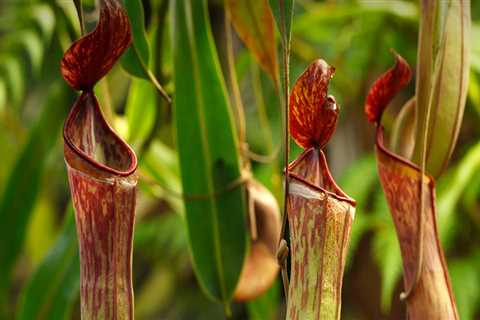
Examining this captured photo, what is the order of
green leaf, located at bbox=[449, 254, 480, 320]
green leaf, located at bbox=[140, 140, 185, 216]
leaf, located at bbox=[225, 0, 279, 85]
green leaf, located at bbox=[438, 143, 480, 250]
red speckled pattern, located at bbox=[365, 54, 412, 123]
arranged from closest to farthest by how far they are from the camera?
red speckled pattern, located at bbox=[365, 54, 412, 123]
leaf, located at bbox=[225, 0, 279, 85]
green leaf, located at bbox=[140, 140, 185, 216]
green leaf, located at bbox=[438, 143, 480, 250]
green leaf, located at bbox=[449, 254, 480, 320]

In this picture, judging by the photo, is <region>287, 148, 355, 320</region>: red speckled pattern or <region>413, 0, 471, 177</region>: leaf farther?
<region>413, 0, 471, 177</region>: leaf

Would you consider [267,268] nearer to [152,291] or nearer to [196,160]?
[196,160]

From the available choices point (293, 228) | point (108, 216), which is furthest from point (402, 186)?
point (108, 216)

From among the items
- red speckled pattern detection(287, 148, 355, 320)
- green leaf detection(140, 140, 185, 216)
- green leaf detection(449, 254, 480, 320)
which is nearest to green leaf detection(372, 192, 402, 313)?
green leaf detection(449, 254, 480, 320)

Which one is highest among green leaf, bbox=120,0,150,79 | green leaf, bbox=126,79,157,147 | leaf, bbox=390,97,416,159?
green leaf, bbox=120,0,150,79

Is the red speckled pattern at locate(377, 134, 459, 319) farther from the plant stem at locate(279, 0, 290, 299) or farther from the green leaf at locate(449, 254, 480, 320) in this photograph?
the green leaf at locate(449, 254, 480, 320)

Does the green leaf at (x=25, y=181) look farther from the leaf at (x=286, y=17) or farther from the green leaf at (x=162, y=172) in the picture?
the leaf at (x=286, y=17)

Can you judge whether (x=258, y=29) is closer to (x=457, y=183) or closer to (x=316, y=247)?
(x=316, y=247)

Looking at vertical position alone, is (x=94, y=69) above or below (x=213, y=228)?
above

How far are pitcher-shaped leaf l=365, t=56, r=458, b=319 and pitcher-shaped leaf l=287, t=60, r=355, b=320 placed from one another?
0.08 metres

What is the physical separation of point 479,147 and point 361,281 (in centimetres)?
103

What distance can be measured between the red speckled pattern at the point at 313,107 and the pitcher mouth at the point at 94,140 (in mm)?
113

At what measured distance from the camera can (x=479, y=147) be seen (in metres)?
1.25

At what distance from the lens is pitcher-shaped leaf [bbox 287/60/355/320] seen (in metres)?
0.48
